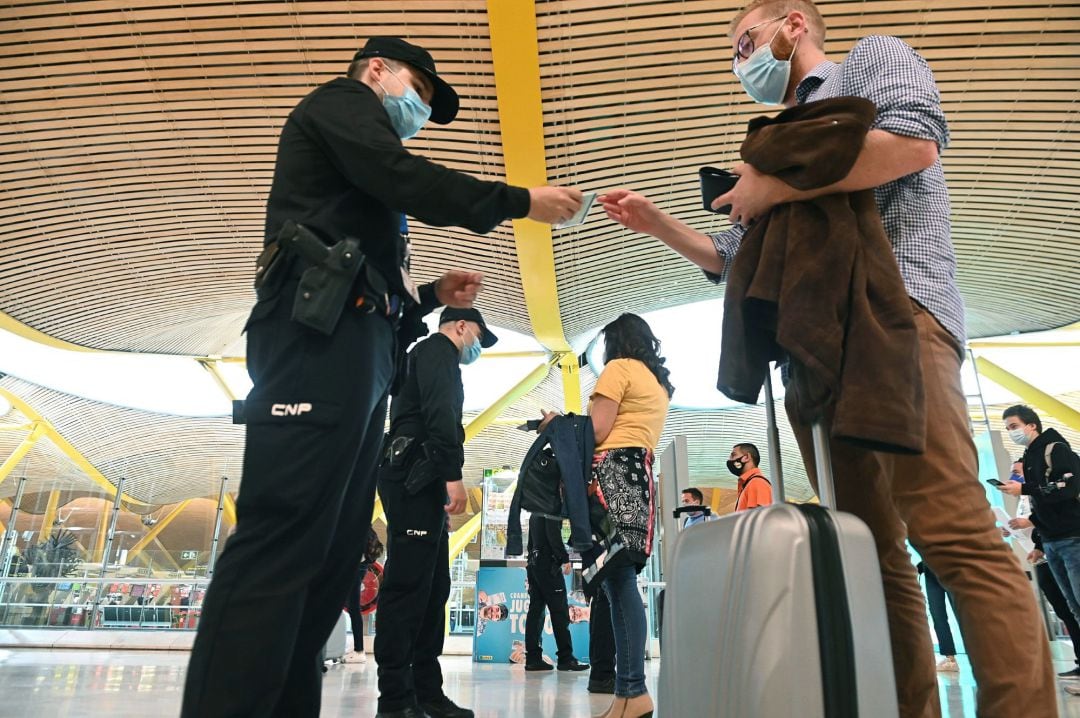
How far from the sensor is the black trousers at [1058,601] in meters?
5.54

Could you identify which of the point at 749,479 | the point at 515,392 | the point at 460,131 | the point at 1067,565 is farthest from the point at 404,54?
the point at 515,392

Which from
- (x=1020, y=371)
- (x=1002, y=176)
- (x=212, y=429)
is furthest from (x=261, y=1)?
(x=1020, y=371)

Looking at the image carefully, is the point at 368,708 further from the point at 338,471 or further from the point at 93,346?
the point at 93,346

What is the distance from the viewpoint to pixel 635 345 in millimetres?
3293

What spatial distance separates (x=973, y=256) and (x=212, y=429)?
15124mm

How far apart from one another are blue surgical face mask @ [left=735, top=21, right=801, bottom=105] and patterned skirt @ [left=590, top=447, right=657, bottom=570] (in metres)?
1.60

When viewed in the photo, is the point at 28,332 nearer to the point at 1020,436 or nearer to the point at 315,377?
the point at 315,377

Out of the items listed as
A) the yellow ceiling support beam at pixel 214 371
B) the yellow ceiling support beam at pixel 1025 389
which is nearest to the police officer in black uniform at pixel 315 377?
the yellow ceiling support beam at pixel 214 371

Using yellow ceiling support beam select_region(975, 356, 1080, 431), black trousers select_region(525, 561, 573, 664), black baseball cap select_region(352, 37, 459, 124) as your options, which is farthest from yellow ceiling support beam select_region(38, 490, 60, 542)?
yellow ceiling support beam select_region(975, 356, 1080, 431)

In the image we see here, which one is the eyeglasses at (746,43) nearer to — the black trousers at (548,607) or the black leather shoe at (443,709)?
the black leather shoe at (443,709)

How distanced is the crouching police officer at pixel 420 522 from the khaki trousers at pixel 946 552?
1638 millimetres

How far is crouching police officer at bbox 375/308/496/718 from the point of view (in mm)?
2711

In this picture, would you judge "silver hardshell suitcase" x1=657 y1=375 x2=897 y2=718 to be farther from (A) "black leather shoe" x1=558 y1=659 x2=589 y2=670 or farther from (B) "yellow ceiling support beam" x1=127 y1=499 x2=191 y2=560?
(B) "yellow ceiling support beam" x1=127 y1=499 x2=191 y2=560

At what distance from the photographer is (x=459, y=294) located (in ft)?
7.02
